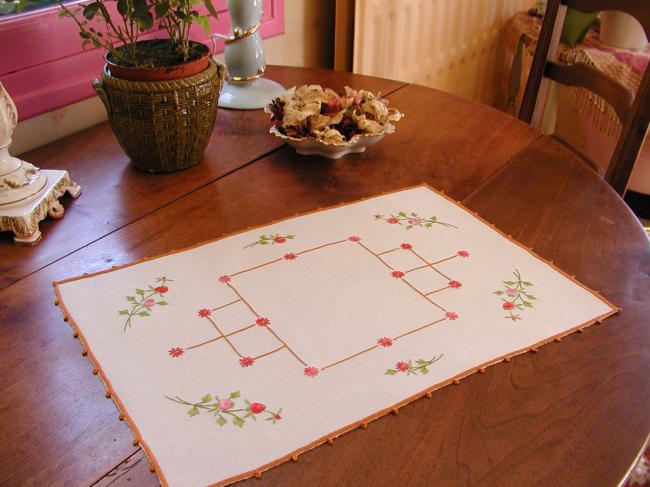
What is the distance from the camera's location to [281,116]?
3.56 feet

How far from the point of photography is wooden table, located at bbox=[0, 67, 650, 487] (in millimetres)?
541

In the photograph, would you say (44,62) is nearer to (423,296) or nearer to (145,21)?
(145,21)

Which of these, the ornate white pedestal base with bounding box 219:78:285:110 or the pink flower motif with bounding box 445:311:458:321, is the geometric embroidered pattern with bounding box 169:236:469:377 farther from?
the ornate white pedestal base with bounding box 219:78:285:110

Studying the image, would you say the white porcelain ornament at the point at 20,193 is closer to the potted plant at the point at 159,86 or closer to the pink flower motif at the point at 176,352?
the potted plant at the point at 159,86

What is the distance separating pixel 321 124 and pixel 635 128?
65 cm

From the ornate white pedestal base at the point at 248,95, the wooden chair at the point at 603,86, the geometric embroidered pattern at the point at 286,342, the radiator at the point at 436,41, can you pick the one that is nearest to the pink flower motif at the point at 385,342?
the geometric embroidered pattern at the point at 286,342

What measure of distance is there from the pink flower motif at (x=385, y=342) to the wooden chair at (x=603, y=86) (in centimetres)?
82

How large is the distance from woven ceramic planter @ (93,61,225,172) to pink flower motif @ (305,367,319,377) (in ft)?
1.59

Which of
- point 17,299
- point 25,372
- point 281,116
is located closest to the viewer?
point 25,372

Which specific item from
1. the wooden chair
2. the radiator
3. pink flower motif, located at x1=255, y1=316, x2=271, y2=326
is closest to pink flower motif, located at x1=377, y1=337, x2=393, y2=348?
pink flower motif, located at x1=255, y1=316, x2=271, y2=326

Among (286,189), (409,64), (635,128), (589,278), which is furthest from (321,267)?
(409,64)

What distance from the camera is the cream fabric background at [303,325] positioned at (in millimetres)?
571

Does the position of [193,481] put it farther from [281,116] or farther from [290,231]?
[281,116]

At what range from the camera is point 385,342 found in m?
0.67
